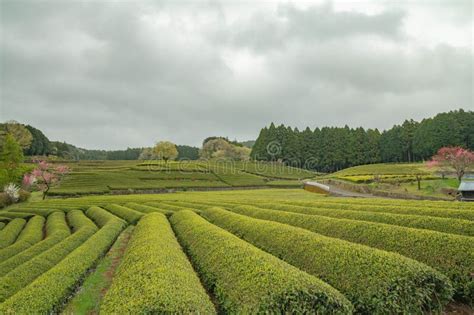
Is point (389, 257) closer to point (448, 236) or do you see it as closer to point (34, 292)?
point (448, 236)

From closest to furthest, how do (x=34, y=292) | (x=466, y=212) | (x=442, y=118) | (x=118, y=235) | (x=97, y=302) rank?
(x=34, y=292) < (x=97, y=302) < (x=466, y=212) < (x=118, y=235) < (x=442, y=118)

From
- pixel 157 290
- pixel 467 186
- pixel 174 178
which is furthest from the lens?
pixel 174 178

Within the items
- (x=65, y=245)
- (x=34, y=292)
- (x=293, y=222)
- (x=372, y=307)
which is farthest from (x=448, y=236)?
(x=65, y=245)

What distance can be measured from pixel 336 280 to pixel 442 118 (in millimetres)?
90764

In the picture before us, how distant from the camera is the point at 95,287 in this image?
10.6 metres

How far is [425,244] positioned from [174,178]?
69.4 metres

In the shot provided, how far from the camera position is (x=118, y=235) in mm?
19734

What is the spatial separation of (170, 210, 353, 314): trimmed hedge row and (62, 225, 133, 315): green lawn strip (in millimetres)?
3374

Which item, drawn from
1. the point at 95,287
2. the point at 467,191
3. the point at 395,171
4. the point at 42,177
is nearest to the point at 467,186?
the point at 467,191

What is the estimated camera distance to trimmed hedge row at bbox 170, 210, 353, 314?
6.09m

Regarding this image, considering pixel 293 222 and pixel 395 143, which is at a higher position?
pixel 395 143

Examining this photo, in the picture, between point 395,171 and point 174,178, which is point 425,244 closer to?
point 395,171

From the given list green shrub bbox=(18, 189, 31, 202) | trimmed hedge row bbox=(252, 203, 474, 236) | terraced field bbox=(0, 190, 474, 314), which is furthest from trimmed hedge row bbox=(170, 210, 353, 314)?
green shrub bbox=(18, 189, 31, 202)

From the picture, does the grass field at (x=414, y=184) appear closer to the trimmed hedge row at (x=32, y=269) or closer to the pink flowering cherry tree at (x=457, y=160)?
the pink flowering cherry tree at (x=457, y=160)
